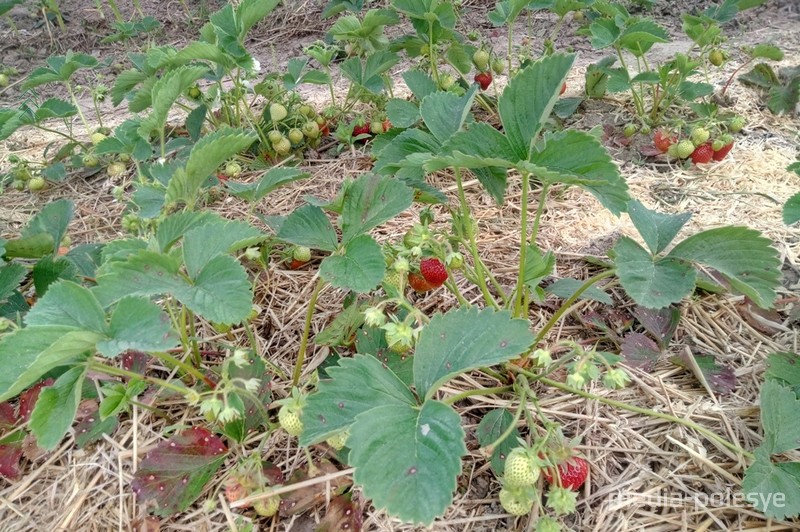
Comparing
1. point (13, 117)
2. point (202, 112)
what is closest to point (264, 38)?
point (202, 112)

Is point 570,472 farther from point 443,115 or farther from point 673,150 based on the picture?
point 673,150

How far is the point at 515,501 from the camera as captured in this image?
0.92m

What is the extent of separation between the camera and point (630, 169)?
80.1 inches

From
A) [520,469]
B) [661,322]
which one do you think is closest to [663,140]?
[661,322]

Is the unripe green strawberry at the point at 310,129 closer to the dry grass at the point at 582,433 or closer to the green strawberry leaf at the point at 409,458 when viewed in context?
the dry grass at the point at 582,433

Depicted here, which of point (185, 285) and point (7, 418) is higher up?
point (185, 285)

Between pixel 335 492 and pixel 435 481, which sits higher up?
pixel 435 481

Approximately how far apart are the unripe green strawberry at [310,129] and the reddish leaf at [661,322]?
1322mm

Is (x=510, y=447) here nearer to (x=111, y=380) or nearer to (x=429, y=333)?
(x=429, y=333)

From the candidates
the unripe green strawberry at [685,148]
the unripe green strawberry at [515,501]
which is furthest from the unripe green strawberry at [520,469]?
the unripe green strawberry at [685,148]

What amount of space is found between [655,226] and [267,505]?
95 cm

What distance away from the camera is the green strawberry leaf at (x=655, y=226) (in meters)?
1.13

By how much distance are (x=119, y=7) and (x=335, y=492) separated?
15.6ft

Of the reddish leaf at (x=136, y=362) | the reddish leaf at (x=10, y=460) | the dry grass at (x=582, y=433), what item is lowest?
the dry grass at (x=582, y=433)
